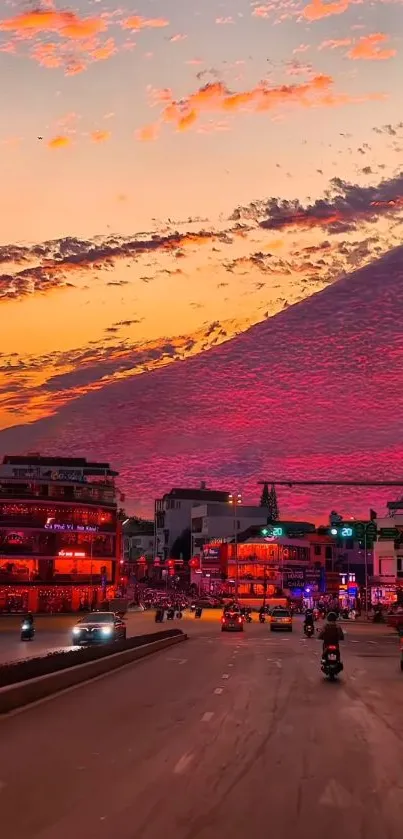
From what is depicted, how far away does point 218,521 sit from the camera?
182500mm

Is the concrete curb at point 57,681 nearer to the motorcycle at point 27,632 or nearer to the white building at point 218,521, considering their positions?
the motorcycle at point 27,632

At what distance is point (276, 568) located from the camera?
510 ft

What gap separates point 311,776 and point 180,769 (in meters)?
1.71

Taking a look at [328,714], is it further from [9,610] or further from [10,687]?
[9,610]

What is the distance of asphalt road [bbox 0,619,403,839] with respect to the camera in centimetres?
964

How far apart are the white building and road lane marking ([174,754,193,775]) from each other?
162 metres

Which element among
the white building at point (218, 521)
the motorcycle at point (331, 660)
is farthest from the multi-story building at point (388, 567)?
the motorcycle at point (331, 660)

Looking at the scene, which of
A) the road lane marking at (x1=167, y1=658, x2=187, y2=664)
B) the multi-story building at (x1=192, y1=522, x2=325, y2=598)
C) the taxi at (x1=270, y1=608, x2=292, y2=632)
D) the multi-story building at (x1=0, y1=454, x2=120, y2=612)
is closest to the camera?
the road lane marking at (x1=167, y1=658, x2=187, y2=664)

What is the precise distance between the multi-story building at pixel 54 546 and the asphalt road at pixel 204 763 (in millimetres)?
88005

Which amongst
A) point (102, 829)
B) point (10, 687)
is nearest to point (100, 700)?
point (10, 687)

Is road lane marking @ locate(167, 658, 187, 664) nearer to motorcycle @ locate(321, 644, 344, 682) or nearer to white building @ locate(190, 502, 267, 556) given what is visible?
motorcycle @ locate(321, 644, 344, 682)

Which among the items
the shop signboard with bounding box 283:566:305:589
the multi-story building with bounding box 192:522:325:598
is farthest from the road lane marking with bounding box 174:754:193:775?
the shop signboard with bounding box 283:566:305:589

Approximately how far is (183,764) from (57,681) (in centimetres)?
1174

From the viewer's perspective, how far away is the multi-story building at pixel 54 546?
113m
